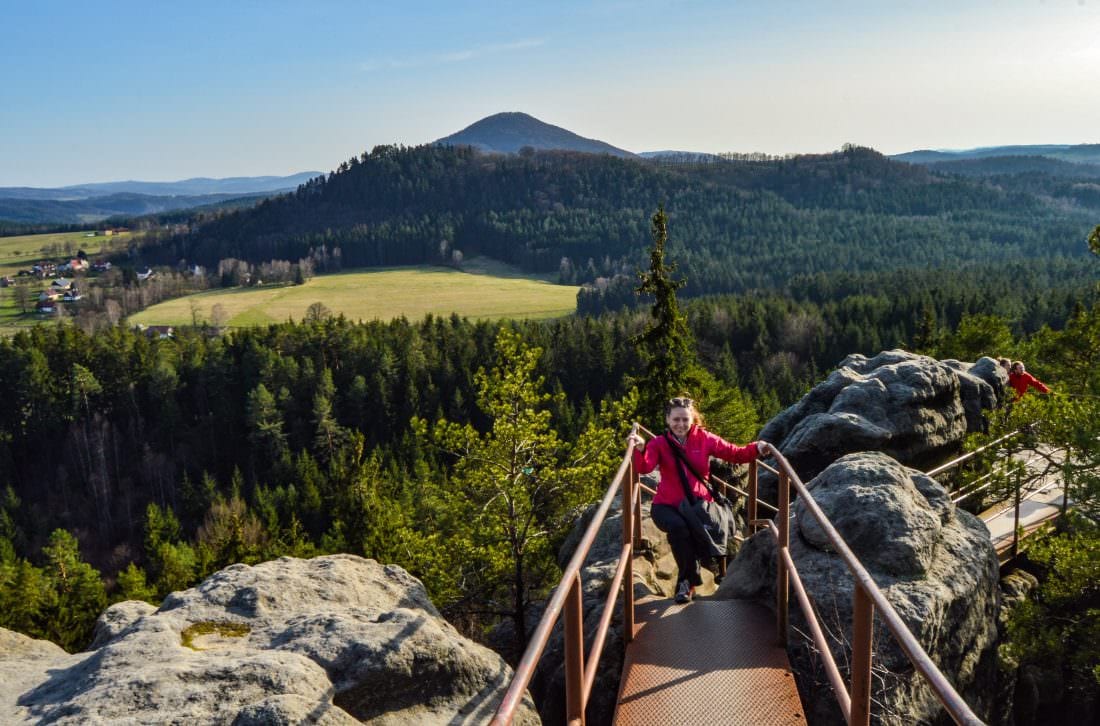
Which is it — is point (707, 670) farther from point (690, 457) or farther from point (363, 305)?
point (363, 305)

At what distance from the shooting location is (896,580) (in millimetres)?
7699

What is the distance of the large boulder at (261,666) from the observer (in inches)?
199

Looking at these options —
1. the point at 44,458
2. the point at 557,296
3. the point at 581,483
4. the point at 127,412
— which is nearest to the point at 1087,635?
the point at 581,483

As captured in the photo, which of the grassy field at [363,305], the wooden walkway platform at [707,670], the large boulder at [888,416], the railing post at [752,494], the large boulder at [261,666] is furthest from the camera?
the grassy field at [363,305]

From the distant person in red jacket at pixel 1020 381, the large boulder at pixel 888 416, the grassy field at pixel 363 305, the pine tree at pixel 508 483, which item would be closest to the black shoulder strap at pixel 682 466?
the pine tree at pixel 508 483

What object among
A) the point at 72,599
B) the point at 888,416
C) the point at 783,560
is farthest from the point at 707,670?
the point at 72,599

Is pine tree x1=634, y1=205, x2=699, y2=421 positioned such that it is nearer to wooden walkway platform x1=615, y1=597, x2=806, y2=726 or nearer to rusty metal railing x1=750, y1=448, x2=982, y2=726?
wooden walkway platform x1=615, y1=597, x2=806, y2=726

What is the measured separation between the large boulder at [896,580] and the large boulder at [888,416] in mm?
6238

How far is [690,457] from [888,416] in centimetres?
998

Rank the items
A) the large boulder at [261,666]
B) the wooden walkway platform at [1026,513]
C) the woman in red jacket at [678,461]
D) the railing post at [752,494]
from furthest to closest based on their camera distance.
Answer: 1. the wooden walkway platform at [1026,513]
2. the railing post at [752,494]
3. the woman in red jacket at [678,461]
4. the large boulder at [261,666]

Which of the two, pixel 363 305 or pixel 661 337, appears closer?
pixel 661 337

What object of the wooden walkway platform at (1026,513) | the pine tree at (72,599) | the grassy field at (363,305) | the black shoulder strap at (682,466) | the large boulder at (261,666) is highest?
the black shoulder strap at (682,466)

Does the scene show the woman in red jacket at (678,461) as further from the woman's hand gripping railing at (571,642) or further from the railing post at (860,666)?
the railing post at (860,666)

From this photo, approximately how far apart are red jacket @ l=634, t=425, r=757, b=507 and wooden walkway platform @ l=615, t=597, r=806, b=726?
1204mm
